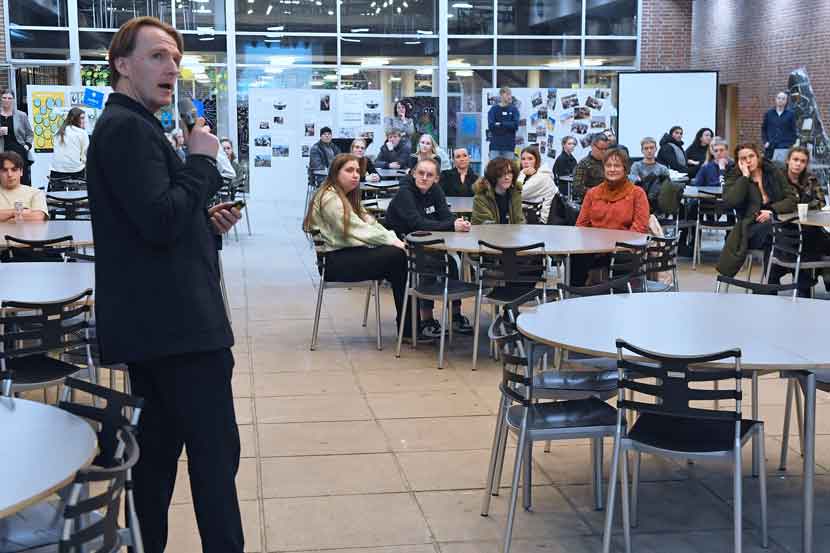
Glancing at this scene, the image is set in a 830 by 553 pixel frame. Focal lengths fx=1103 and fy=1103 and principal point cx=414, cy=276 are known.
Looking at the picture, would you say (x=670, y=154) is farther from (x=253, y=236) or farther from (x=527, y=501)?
(x=527, y=501)

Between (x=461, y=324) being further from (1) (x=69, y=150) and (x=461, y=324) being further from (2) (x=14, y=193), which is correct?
(1) (x=69, y=150)

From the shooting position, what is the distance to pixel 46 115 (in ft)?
52.9

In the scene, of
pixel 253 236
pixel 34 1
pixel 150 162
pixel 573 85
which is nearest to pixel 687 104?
pixel 573 85

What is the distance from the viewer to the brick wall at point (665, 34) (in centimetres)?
1922

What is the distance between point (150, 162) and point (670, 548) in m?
2.34

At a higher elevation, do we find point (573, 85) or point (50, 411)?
point (573, 85)

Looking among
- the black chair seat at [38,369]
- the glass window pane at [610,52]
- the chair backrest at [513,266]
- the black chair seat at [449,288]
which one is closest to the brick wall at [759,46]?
the glass window pane at [610,52]

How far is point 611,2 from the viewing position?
19375 millimetres

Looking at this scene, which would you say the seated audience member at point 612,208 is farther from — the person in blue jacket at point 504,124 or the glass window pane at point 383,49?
the glass window pane at point 383,49

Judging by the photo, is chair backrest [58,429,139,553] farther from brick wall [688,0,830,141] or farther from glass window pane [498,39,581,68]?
glass window pane [498,39,581,68]

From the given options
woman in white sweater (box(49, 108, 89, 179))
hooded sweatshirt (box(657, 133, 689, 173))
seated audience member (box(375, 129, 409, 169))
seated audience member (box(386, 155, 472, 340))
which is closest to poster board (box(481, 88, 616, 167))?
seated audience member (box(375, 129, 409, 169))

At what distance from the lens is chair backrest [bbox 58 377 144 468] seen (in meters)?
2.64

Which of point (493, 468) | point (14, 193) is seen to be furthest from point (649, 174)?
point (493, 468)

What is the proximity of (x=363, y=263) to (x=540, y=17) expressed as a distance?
43.7ft
